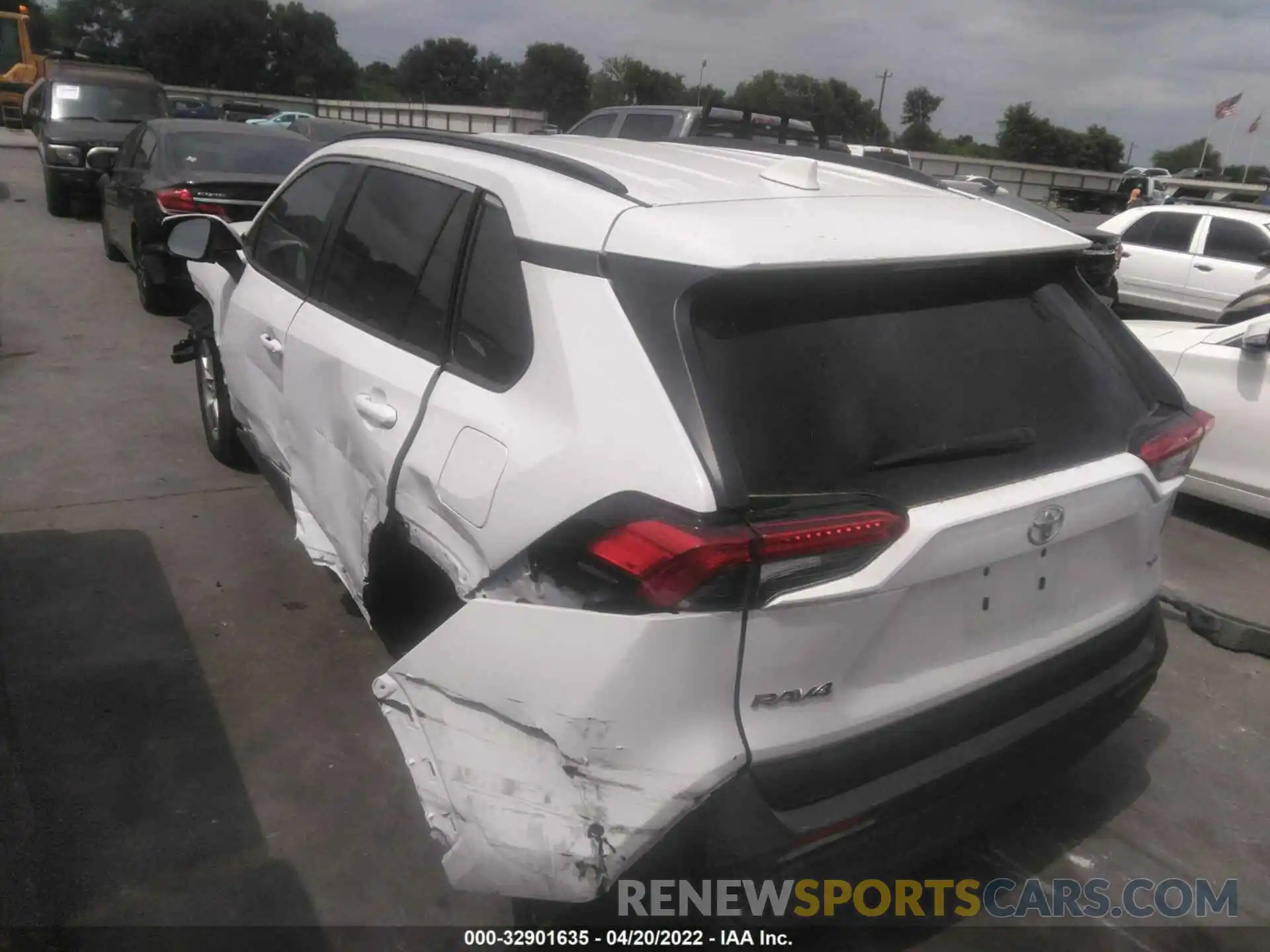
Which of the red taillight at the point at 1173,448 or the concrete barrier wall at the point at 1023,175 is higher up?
the concrete barrier wall at the point at 1023,175

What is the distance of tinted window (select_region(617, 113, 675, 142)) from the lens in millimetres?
12398

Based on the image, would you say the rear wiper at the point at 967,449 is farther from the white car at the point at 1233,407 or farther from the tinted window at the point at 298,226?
the white car at the point at 1233,407

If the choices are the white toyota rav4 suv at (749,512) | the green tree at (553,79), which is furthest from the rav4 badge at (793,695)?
the green tree at (553,79)

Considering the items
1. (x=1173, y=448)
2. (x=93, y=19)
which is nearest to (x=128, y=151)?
(x=1173, y=448)

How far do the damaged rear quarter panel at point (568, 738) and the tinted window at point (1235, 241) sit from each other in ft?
37.4

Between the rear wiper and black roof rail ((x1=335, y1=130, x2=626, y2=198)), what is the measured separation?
0.82 metres

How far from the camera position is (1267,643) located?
426 centimetres

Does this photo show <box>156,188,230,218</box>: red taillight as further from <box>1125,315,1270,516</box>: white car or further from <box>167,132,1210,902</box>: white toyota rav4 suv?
<box>1125,315,1270,516</box>: white car

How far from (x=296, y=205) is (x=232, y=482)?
1992 millimetres

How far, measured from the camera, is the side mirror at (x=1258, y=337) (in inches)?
215

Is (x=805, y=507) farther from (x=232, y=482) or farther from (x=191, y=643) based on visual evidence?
(x=232, y=482)

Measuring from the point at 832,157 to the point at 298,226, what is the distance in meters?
2.03

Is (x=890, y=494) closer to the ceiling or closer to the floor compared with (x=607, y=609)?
closer to the ceiling

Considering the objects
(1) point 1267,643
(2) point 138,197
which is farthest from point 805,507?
(2) point 138,197
